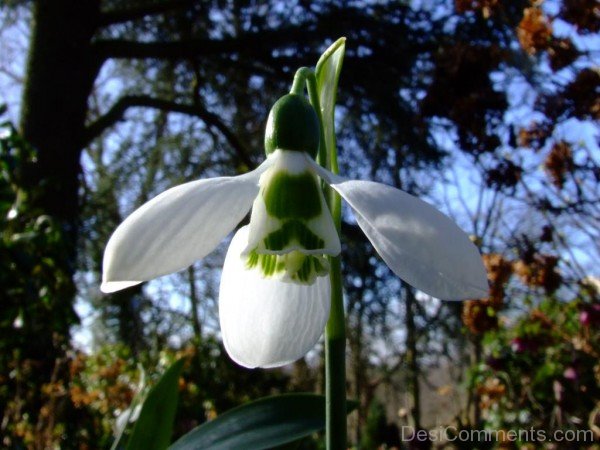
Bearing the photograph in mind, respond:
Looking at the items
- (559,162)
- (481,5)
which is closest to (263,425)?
(559,162)

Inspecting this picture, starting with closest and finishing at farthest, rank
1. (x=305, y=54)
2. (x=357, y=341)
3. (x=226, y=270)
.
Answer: (x=226, y=270), (x=305, y=54), (x=357, y=341)

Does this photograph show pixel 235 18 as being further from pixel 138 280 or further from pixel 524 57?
pixel 138 280

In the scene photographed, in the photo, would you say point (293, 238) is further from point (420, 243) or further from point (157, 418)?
point (157, 418)

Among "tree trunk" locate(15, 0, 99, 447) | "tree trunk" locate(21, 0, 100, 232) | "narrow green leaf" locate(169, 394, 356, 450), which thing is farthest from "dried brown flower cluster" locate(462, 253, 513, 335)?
"tree trunk" locate(21, 0, 100, 232)

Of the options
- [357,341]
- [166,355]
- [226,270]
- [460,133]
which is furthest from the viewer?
[357,341]

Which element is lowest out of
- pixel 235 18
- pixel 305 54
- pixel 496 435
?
pixel 496 435

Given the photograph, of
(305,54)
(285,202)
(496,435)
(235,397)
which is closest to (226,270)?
(285,202)

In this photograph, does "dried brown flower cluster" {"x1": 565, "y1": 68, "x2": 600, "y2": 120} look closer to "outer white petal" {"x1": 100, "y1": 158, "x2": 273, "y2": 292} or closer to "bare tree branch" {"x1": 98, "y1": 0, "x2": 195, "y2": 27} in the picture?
"outer white petal" {"x1": 100, "y1": 158, "x2": 273, "y2": 292}
